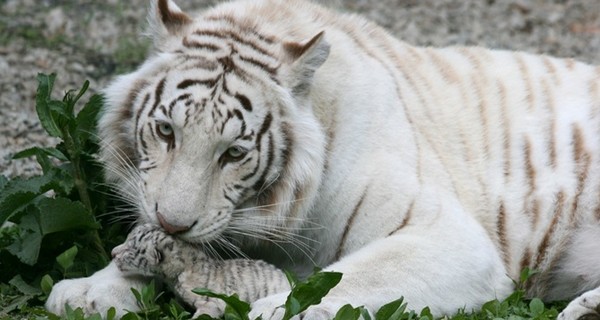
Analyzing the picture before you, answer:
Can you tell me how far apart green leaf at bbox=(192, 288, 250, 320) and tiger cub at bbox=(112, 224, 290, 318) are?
11cm

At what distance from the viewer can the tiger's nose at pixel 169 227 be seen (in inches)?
128

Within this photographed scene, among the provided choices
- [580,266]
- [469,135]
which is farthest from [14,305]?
[580,266]

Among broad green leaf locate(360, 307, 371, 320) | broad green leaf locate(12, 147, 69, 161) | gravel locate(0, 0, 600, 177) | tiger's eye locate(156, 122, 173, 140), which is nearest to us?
broad green leaf locate(360, 307, 371, 320)

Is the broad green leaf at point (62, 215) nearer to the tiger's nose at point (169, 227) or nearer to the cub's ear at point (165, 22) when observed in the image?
the tiger's nose at point (169, 227)

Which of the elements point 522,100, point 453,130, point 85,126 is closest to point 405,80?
point 453,130

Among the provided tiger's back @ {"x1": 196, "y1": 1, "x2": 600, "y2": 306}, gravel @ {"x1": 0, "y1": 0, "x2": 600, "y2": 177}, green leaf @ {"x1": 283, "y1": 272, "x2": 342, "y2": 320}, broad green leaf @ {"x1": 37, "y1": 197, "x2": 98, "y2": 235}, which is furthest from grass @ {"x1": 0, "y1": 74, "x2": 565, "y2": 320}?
gravel @ {"x1": 0, "y1": 0, "x2": 600, "y2": 177}

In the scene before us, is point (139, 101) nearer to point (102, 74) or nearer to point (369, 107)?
point (369, 107)

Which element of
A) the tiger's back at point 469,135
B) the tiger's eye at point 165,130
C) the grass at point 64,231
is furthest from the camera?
the tiger's back at point 469,135

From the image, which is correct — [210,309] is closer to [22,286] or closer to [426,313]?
[426,313]

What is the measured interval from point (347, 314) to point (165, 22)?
3.94 ft

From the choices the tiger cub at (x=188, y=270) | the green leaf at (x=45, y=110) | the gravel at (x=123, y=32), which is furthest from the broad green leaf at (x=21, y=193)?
the gravel at (x=123, y=32)

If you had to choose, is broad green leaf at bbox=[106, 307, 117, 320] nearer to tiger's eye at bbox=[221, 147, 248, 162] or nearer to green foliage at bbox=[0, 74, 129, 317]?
green foliage at bbox=[0, 74, 129, 317]

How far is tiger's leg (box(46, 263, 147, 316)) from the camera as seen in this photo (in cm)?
338

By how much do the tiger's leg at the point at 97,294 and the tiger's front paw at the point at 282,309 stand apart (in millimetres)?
444
